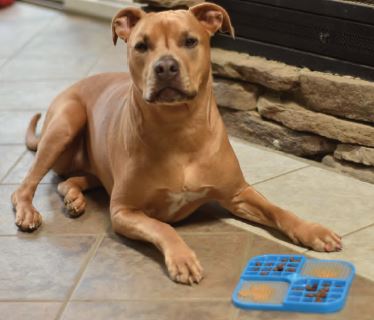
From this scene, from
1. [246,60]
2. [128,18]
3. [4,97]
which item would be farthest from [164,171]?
[4,97]

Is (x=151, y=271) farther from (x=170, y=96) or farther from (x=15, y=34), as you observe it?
(x=15, y=34)

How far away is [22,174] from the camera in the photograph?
3342 mm

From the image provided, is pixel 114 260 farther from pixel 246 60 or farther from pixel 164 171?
pixel 246 60

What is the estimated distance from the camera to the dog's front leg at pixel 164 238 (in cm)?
239

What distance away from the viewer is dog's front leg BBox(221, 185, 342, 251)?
2.53 metres

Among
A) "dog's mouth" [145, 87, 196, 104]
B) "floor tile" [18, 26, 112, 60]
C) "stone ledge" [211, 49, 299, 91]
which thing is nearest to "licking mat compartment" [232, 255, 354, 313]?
"dog's mouth" [145, 87, 196, 104]

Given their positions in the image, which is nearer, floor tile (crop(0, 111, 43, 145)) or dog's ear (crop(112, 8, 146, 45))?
dog's ear (crop(112, 8, 146, 45))

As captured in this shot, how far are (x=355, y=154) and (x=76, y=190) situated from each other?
1103 mm

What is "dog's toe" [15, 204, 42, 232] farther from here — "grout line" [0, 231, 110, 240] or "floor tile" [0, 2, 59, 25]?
"floor tile" [0, 2, 59, 25]

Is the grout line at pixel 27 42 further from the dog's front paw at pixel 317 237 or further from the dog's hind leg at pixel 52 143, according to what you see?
the dog's front paw at pixel 317 237

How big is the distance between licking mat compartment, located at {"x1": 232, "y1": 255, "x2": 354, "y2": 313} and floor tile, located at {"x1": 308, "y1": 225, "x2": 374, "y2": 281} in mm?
51

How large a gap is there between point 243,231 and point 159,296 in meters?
0.49

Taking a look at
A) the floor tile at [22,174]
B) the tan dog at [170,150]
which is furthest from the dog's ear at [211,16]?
the floor tile at [22,174]

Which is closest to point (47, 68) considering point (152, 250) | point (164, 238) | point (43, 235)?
point (43, 235)
